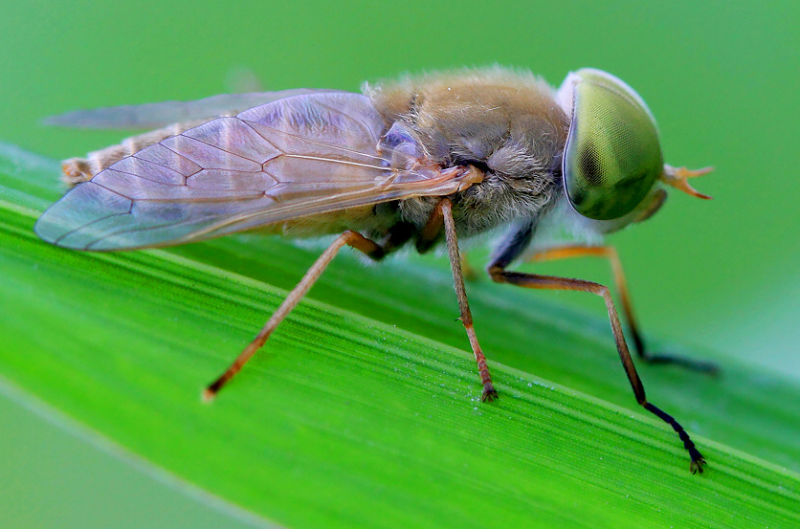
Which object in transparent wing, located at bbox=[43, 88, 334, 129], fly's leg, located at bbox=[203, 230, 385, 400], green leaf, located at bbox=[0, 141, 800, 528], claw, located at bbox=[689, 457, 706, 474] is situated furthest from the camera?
transparent wing, located at bbox=[43, 88, 334, 129]

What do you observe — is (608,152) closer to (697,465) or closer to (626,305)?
(626,305)

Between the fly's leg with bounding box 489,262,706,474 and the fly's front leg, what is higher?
the fly's front leg

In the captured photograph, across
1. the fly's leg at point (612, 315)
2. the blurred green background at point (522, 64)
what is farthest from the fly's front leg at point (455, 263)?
the blurred green background at point (522, 64)

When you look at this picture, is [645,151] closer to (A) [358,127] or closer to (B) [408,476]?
(A) [358,127]

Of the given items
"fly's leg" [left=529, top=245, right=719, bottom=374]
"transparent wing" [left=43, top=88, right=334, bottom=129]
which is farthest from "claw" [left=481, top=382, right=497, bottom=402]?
"transparent wing" [left=43, top=88, right=334, bottom=129]

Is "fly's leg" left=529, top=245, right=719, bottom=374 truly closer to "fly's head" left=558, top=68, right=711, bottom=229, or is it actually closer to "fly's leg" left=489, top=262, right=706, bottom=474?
"fly's leg" left=489, top=262, right=706, bottom=474

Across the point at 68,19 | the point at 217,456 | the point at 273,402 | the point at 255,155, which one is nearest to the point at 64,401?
the point at 217,456
